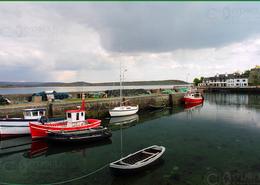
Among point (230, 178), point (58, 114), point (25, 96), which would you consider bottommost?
point (230, 178)

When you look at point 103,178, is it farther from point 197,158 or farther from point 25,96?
point 25,96

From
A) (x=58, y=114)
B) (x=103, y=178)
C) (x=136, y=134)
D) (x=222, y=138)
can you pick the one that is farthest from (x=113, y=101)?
(x=103, y=178)

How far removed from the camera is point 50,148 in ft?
45.8

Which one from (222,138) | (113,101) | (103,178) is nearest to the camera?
(103,178)

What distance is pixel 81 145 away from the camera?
14539 millimetres

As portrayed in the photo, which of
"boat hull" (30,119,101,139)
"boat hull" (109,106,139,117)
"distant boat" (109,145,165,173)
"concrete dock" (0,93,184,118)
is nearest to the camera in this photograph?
"distant boat" (109,145,165,173)

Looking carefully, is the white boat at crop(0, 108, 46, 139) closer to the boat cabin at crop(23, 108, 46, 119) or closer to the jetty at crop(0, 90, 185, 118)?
the boat cabin at crop(23, 108, 46, 119)

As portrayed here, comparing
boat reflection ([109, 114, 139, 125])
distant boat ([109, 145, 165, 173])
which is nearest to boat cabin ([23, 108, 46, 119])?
boat reflection ([109, 114, 139, 125])

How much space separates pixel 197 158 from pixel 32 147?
42.7 ft

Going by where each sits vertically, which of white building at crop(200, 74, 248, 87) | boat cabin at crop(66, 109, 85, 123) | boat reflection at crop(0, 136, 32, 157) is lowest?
boat reflection at crop(0, 136, 32, 157)

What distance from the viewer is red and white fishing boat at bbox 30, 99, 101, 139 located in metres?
15.2

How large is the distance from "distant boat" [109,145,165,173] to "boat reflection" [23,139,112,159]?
16.2 ft

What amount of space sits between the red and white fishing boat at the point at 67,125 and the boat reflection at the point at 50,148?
0.89 metres

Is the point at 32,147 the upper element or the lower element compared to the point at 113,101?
lower
